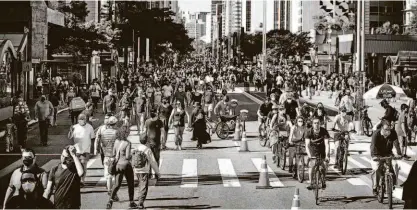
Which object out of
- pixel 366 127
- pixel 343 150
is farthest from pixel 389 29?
pixel 343 150

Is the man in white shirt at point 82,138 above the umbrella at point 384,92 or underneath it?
underneath

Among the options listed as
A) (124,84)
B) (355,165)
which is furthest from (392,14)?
(355,165)

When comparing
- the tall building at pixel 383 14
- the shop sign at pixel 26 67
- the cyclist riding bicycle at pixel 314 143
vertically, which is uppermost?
the tall building at pixel 383 14

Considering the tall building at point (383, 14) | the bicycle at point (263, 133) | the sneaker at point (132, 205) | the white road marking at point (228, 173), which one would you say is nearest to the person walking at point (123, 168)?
the sneaker at point (132, 205)

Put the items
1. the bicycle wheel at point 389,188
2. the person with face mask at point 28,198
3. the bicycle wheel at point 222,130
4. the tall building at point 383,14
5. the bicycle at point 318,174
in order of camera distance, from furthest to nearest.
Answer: the tall building at point 383,14 < the bicycle wheel at point 222,130 < the bicycle at point 318,174 < the bicycle wheel at point 389,188 < the person with face mask at point 28,198

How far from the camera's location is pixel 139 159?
13.3m

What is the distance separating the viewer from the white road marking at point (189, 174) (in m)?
17.0

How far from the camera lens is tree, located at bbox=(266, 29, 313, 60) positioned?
420 feet

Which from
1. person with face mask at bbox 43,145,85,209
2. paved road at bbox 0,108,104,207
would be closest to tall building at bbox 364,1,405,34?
paved road at bbox 0,108,104,207

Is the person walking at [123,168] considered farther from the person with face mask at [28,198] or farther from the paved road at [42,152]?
the person with face mask at [28,198]

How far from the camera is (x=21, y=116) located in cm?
2348

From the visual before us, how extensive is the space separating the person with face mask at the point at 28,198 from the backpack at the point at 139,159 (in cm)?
352

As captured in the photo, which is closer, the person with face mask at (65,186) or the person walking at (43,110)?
the person with face mask at (65,186)

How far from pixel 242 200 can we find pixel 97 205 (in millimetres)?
2821
